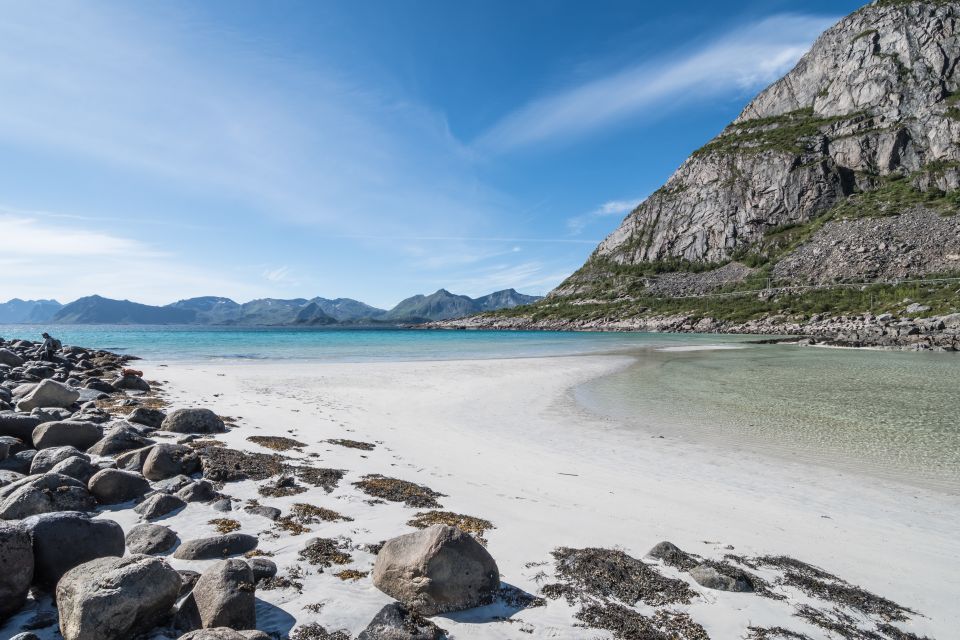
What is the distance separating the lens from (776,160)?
129750 mm

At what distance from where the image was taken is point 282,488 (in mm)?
7816

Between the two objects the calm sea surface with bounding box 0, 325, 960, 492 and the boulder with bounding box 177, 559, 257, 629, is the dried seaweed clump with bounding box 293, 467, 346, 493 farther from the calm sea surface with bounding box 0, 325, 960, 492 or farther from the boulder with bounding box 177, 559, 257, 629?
the calm sea surface with bounding box 0, 325, 960, 492

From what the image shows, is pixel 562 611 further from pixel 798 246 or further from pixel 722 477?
pixel 798 246

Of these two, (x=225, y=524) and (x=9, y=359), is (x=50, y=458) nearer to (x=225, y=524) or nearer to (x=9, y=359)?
(x=225, y=524)

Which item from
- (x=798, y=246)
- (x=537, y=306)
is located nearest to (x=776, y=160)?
(x=798, y=246)

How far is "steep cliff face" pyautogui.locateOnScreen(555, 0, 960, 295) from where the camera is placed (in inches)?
4245

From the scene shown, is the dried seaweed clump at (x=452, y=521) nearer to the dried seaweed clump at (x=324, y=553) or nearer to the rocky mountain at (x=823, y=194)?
the dried seaweed clump at (x=324, y=553)

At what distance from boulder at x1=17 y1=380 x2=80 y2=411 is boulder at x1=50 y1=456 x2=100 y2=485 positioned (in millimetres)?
8674

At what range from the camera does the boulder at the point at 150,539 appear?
5348 mm

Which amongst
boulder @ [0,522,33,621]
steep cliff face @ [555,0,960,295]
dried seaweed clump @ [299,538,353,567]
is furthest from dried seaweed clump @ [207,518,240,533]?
steep cliff face @ [555,0,960,295]

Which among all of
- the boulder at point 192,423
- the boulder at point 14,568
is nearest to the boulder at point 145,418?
the boulder at point 192,423

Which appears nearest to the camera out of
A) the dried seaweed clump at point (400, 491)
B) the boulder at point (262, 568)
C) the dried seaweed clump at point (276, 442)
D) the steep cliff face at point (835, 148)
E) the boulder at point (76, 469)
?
the boulder at point (262, 568)

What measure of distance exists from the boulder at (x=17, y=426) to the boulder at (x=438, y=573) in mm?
9180

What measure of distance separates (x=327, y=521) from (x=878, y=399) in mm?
22399
